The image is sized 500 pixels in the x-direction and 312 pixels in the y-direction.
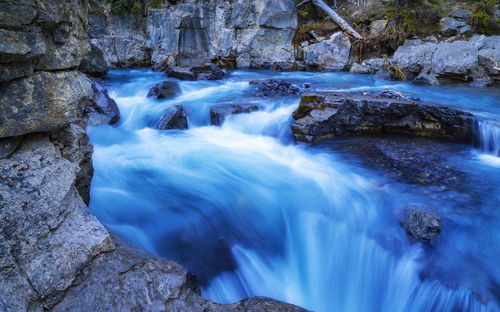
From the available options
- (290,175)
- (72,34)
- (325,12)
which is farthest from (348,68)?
(72,34)

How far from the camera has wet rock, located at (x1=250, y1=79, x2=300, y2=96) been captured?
9.26 m

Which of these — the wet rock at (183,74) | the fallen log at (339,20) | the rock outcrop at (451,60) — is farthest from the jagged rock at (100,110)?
the fallen log at (339,20)

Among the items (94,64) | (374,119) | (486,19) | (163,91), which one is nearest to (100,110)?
(163,91)

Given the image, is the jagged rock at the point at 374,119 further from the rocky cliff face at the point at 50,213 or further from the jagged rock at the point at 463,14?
the jagged rock at the point at 463,14

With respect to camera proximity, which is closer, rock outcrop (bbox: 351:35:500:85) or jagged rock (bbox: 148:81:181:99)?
jagged rock (bbox: 148:81:181:99)

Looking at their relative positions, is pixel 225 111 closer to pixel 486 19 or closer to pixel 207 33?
pixel 207 33

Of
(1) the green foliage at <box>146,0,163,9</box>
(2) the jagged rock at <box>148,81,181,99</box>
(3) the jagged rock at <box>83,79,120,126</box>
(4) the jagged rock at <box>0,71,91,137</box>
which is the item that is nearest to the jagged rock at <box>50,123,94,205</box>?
(4) the jagged rock at <box>0,71,91,137</box>

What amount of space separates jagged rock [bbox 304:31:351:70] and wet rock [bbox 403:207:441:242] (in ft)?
39.2

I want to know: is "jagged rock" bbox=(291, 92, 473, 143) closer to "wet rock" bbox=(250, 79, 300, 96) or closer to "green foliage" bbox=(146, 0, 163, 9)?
"wet rock" bbox=(250, 79, 300, 96)

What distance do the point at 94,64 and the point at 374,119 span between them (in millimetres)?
9012

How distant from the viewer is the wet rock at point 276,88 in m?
9.26

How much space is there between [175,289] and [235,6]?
1575cm

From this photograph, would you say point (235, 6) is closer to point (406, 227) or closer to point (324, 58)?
point (324, 58)

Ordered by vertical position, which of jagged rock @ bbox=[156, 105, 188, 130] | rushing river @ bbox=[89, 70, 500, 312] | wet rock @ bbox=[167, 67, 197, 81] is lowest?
rushing river @ bbox=[89, 70, 500, 312]
